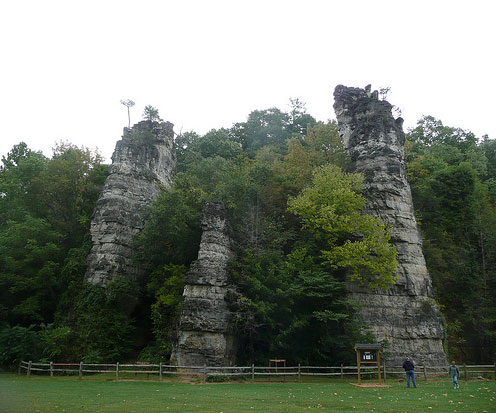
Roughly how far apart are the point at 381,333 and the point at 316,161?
15.5 meters

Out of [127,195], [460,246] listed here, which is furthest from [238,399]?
[460,246]

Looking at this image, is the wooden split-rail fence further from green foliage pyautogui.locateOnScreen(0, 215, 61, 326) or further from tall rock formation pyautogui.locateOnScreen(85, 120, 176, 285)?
tall rock formation pyautogui.locateOnScreen(85, 120, 176, 285)

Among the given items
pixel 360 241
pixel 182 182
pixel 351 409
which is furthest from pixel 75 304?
pixel 351 409

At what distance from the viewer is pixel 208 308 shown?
24547 millimetres

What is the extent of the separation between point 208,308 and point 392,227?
14756 millimetres

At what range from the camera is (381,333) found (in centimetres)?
2641

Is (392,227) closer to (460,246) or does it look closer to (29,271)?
(460,246)

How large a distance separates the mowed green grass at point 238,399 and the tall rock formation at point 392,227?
9.91 m

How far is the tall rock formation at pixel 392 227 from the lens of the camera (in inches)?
1053

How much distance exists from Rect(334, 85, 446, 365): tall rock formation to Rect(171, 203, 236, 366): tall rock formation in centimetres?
938

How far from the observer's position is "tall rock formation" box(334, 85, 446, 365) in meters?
26.8

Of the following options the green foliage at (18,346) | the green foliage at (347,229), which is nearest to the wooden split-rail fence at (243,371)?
the green foliage at (18,346)

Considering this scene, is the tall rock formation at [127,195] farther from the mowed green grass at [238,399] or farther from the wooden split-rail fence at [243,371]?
the mowed green grass at [238,399]

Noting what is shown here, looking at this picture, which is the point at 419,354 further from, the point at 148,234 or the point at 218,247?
the point at 148,234
